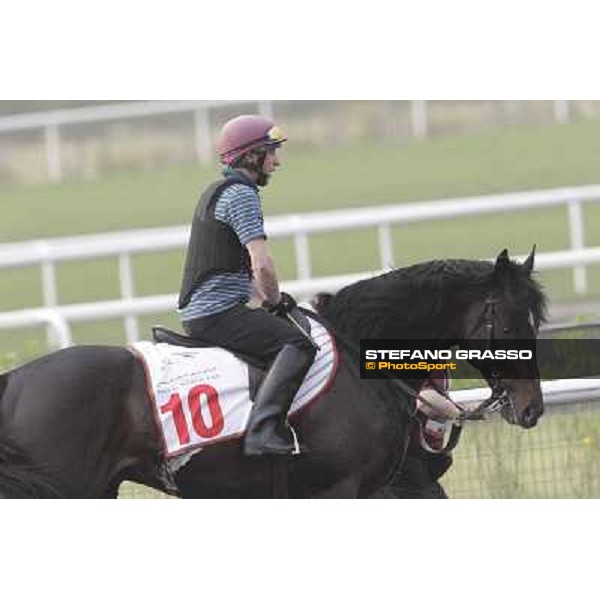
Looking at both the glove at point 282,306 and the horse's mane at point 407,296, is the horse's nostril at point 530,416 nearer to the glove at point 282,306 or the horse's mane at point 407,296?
the horse's mane at point 407,296

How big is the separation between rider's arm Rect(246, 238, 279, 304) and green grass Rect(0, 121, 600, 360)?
31.4 feet

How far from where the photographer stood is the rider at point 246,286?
666cm

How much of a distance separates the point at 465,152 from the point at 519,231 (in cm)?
365

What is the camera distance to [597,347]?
8.38 m

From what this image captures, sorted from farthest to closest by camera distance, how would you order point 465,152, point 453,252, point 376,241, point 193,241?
point 465,152
point 376,241
point 453,252
point 193,241

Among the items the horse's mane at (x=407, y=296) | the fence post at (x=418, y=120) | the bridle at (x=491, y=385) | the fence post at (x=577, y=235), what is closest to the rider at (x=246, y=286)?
the horse's mane at (x=407, y=296)

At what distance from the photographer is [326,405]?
6.84 meters

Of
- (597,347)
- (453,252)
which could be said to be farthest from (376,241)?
(597,347)

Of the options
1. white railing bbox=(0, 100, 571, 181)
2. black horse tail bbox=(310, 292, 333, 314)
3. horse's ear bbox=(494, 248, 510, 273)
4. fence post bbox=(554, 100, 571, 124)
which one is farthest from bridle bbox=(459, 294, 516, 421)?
fence post bbox=(554, 100, 571, 124)

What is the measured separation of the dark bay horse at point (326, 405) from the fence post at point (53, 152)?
1367 cm

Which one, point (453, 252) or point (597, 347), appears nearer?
point (597, 347)

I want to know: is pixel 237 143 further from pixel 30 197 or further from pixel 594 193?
pixel 30 197

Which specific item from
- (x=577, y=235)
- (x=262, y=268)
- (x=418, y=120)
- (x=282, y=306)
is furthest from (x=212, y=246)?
(x=418, y=120)

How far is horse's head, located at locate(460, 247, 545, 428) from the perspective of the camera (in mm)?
6973
